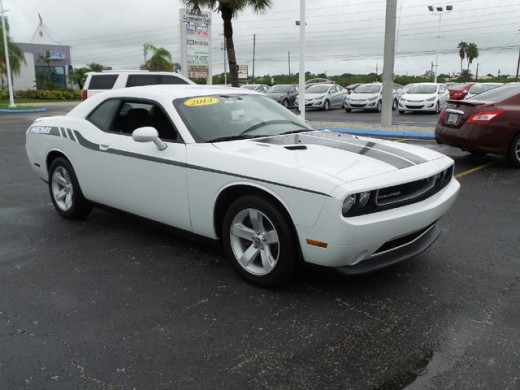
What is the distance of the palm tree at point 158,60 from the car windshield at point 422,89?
34.2 metres

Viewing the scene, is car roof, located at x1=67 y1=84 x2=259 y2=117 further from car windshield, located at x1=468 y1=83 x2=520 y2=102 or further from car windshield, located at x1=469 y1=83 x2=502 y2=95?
car windshield, located at x1=469 y1=83 x2=502 y2=95

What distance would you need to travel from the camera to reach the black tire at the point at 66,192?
5.41 meters

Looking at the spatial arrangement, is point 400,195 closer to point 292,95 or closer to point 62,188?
point 62,188

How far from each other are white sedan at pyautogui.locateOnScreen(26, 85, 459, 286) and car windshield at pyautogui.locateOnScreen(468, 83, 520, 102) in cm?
524

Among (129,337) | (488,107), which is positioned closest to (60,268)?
(129,337)

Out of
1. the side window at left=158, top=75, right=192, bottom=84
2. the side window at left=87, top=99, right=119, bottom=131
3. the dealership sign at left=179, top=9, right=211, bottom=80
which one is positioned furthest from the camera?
the dealership sign at left=179, top=9, right=211, bottom=80

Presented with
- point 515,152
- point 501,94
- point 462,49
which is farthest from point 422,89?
point 462,49

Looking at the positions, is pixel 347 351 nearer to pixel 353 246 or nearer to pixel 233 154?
pixel 353 246

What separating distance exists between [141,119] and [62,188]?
1.62 m

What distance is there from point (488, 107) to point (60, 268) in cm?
722

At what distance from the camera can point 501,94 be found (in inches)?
352

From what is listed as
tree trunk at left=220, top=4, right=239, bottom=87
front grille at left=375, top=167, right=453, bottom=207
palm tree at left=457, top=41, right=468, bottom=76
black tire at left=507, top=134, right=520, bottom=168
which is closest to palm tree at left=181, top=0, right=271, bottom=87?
tree trunk at left=220, top=4, right=239, bottom=87

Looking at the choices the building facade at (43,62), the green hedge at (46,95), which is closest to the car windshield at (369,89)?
the green hedge at (46,95)

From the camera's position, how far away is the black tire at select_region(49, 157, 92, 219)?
5406 mm
